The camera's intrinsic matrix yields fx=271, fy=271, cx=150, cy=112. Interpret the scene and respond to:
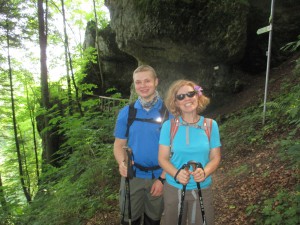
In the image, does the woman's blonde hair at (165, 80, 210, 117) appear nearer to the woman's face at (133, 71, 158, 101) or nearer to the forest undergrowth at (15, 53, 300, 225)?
A: the woman's face at (133, 71, 158, 101)

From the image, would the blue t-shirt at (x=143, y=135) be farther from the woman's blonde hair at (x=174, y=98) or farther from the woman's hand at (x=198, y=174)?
the woman's hand at (x=198, y=174)

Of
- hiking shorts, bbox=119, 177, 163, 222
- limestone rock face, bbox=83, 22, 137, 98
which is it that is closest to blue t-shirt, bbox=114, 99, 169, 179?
hiking shorts, bbox=119, 177, 163, 222

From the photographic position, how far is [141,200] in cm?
343

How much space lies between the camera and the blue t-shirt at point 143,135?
10.3 feet

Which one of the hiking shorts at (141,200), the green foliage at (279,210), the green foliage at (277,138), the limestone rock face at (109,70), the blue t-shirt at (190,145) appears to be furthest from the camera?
the limestone rock face at (109,70)

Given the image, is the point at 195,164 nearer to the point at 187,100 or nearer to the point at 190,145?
the point at 190,145

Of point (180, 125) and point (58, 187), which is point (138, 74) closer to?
point (180, 125)

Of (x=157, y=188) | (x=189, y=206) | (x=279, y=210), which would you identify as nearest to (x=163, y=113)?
(x=157, y=188)

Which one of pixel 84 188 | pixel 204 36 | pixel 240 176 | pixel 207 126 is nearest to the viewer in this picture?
pixel 207 126

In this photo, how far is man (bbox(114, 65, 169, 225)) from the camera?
3.15 metres

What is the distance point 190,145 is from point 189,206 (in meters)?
0.65

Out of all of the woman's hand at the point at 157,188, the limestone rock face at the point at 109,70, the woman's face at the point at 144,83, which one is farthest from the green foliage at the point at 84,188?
the limestone rock face at the point at 109,70

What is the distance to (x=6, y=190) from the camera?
537 inches

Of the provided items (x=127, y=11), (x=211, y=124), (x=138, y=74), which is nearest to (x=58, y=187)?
(x=138, y=74)
